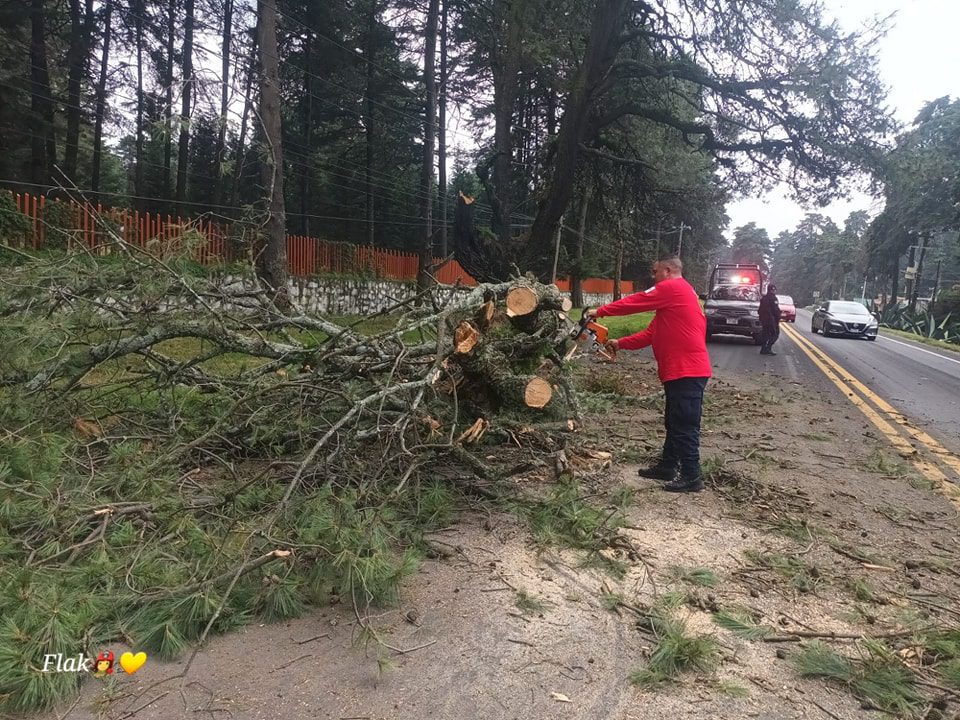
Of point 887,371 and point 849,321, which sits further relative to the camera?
point 849,321

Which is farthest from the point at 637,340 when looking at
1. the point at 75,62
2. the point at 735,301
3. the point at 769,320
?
the point at 75,62

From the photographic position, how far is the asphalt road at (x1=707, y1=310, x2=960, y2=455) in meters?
8.05

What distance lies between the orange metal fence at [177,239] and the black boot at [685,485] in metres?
2.40

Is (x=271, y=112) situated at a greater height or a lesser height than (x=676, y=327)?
greater

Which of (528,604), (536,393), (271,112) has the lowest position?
(528,604)

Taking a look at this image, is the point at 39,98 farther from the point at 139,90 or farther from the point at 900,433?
the point at 900,433

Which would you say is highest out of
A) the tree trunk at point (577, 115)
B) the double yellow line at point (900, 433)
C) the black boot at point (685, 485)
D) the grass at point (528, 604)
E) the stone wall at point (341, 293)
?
the tree trunk at point (577, 115)

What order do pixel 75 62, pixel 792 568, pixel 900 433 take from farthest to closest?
1. pixel 75 62
2. pixel 900 433
3. pixel 792 568

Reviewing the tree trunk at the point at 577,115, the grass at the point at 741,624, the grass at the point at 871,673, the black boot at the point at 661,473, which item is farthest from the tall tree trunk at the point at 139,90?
the grass at the point at 871,673

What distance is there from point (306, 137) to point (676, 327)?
2333 cm

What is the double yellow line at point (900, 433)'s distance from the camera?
5.05 meters

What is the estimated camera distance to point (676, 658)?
251 cm

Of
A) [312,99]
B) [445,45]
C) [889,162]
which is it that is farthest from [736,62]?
[312,99]

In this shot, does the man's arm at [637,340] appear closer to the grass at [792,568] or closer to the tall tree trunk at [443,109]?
the grass at [792,568]
